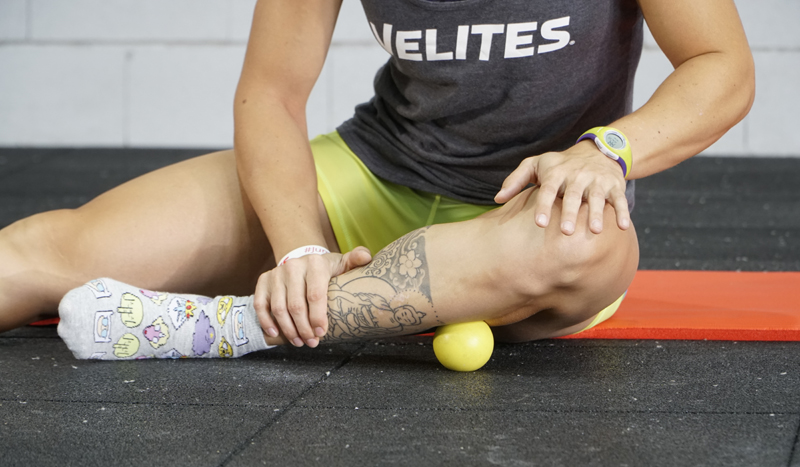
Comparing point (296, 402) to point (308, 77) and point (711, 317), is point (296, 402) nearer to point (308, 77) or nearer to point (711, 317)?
point (308, 77)

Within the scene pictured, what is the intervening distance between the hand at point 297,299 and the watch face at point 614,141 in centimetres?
33

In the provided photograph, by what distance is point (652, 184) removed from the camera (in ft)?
11.1

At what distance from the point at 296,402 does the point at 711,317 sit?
70 cm

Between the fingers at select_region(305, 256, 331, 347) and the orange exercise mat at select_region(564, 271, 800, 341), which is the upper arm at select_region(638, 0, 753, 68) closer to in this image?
the orange exercise mat at select_region(564, 271, 800, 341)

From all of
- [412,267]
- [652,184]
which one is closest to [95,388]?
[412,267]

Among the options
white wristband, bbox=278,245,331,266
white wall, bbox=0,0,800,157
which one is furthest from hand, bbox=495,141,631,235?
white wall, bbox=0,0,800,157

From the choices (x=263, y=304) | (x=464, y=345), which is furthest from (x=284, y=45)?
(x=464, y=345)

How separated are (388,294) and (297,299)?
114 millimetres

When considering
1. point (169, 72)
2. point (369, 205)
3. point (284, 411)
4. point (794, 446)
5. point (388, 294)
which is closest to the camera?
point (794, 446)

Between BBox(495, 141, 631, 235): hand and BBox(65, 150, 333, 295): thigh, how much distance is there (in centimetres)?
47

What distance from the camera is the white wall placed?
13.6ft

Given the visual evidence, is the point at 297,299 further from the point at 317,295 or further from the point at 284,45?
the point at 284,45

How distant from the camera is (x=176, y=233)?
1184mm

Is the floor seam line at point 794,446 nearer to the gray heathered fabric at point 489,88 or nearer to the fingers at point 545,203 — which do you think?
the fingers at point 545,203
